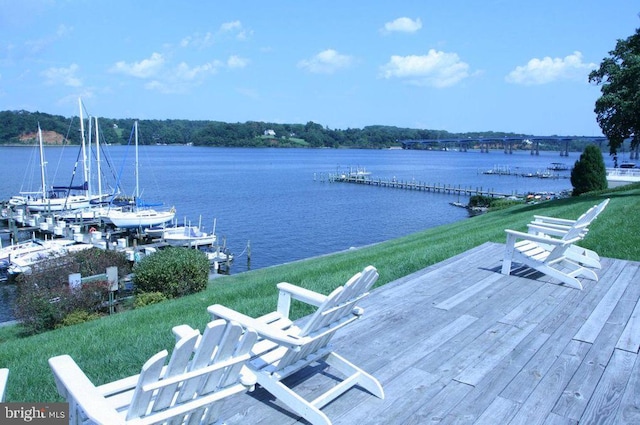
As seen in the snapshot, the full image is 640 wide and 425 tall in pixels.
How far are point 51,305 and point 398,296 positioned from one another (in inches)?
408

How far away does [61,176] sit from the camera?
81562 mm

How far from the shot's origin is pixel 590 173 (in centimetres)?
3091

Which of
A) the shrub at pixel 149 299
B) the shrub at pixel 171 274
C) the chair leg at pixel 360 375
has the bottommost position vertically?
the shrub at pixel 149 299

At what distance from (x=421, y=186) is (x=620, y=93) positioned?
5095 centimetres

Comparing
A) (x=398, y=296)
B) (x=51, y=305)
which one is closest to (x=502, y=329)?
(x=398, y=296)

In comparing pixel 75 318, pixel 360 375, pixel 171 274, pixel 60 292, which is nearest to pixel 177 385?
pixel 360 375

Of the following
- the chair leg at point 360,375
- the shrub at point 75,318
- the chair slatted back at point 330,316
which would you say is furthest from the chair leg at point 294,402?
the shrub at point 75,318

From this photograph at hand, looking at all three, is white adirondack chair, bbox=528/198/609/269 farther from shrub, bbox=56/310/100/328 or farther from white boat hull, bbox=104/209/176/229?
white boat hull, bbox=104/209/176/229

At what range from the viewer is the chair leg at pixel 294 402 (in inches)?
132

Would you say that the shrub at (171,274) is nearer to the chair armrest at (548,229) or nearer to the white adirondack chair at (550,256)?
the chair armrest at (548,229)

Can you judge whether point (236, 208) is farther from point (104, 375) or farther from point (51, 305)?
point (104, 375)

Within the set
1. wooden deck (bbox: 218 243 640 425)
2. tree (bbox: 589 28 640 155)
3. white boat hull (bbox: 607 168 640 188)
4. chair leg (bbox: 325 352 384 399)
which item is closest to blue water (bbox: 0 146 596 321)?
white boat hull (bbox: 607 168 640 188)

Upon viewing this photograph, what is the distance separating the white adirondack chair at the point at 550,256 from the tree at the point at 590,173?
86.3ft

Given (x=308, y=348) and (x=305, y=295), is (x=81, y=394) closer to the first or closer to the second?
(x=308, y=348)
